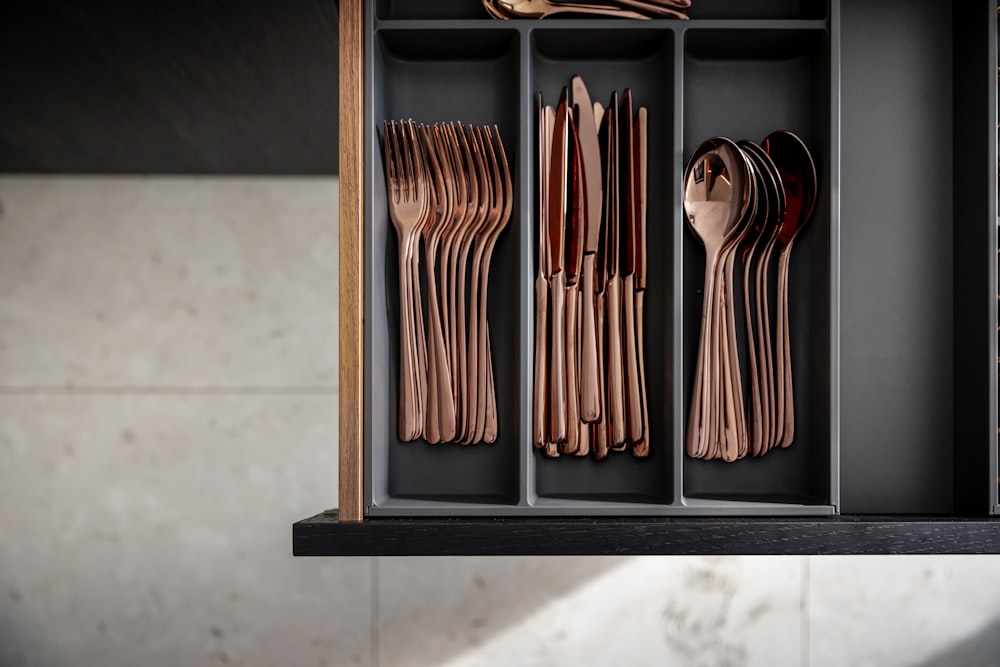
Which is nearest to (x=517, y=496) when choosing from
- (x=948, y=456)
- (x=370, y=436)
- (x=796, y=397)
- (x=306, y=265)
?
(x=370, y=436)

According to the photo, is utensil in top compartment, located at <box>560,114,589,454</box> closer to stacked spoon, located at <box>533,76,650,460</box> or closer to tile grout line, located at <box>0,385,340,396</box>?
stacked spoon, located at <box>533,76,650,460</box>

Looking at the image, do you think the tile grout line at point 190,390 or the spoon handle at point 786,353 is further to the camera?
the tile grout line at point 190,390

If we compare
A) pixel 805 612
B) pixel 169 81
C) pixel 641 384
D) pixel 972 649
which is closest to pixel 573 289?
pixel 641 384

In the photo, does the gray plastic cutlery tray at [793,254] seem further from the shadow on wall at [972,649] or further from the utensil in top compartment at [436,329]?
the shadow on wall at [972,649]

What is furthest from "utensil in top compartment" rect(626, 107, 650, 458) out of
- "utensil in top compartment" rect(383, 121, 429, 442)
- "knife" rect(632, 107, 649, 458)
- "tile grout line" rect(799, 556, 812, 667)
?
"tile grout line" rect(799, 556, 812, 667)

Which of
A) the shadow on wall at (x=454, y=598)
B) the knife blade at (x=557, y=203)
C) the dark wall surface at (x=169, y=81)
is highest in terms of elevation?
the dark wall surface at (x=169, y=81)

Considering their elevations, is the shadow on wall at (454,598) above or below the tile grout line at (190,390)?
below

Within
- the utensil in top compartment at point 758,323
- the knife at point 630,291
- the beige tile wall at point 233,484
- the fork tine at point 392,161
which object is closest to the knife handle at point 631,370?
the knife at point 630,291

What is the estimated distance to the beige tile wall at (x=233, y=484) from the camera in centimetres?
120

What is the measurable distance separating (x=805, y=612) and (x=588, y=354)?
84 centimetres

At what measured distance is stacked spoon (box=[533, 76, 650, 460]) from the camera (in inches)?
26.0

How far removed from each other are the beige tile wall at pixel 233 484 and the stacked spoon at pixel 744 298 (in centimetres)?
61

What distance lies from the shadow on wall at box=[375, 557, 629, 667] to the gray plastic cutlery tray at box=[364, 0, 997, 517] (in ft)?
1.91

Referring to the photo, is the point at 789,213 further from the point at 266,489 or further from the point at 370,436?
the point at 266,489
